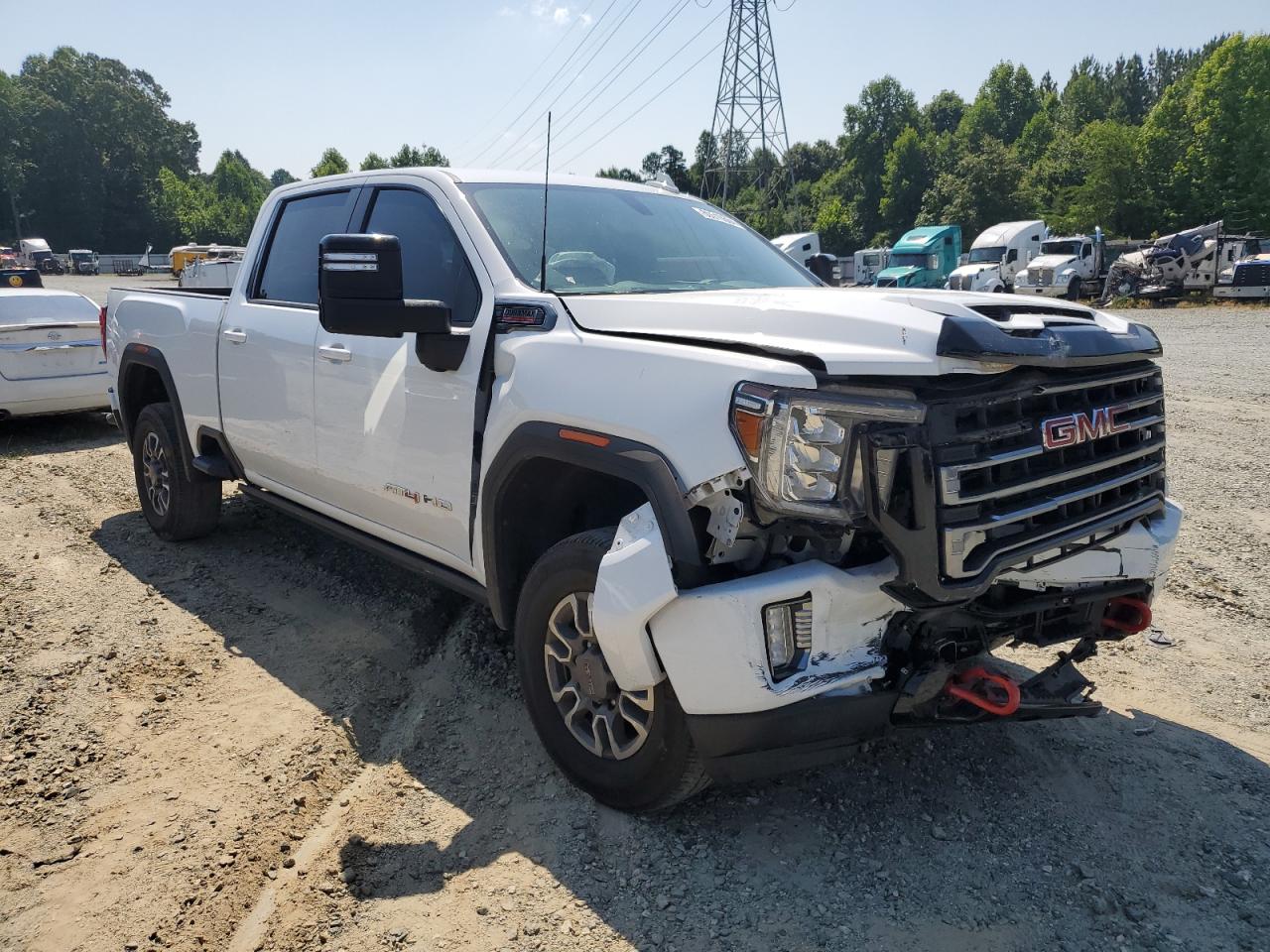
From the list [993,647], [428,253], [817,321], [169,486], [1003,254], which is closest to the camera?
[817,321]

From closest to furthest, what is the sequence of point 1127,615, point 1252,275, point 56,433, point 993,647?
point 993,647
point 1127,615
point 56,433
point 1252,275

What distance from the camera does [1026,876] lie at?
2637 millimetres

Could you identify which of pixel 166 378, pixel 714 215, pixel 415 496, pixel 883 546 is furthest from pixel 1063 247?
pixel 883 546

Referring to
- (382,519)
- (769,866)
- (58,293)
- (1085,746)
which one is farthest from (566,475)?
(58,293)

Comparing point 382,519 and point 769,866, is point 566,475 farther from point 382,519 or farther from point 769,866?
point 769,866

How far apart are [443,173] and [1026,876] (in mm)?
3252

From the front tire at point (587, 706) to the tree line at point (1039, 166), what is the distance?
47.4 metres

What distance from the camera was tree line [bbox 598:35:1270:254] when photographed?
1919 inches

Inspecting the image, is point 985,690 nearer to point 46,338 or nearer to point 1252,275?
point 46,338

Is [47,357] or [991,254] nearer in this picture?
[47,357]

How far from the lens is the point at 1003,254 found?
34.9m

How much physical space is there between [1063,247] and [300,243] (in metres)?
32.7

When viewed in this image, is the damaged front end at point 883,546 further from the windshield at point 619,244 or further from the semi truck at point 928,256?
the semi truck at point 928,256

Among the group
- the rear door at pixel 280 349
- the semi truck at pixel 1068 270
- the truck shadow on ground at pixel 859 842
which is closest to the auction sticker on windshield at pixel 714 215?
the rear door at pixel 280 349
